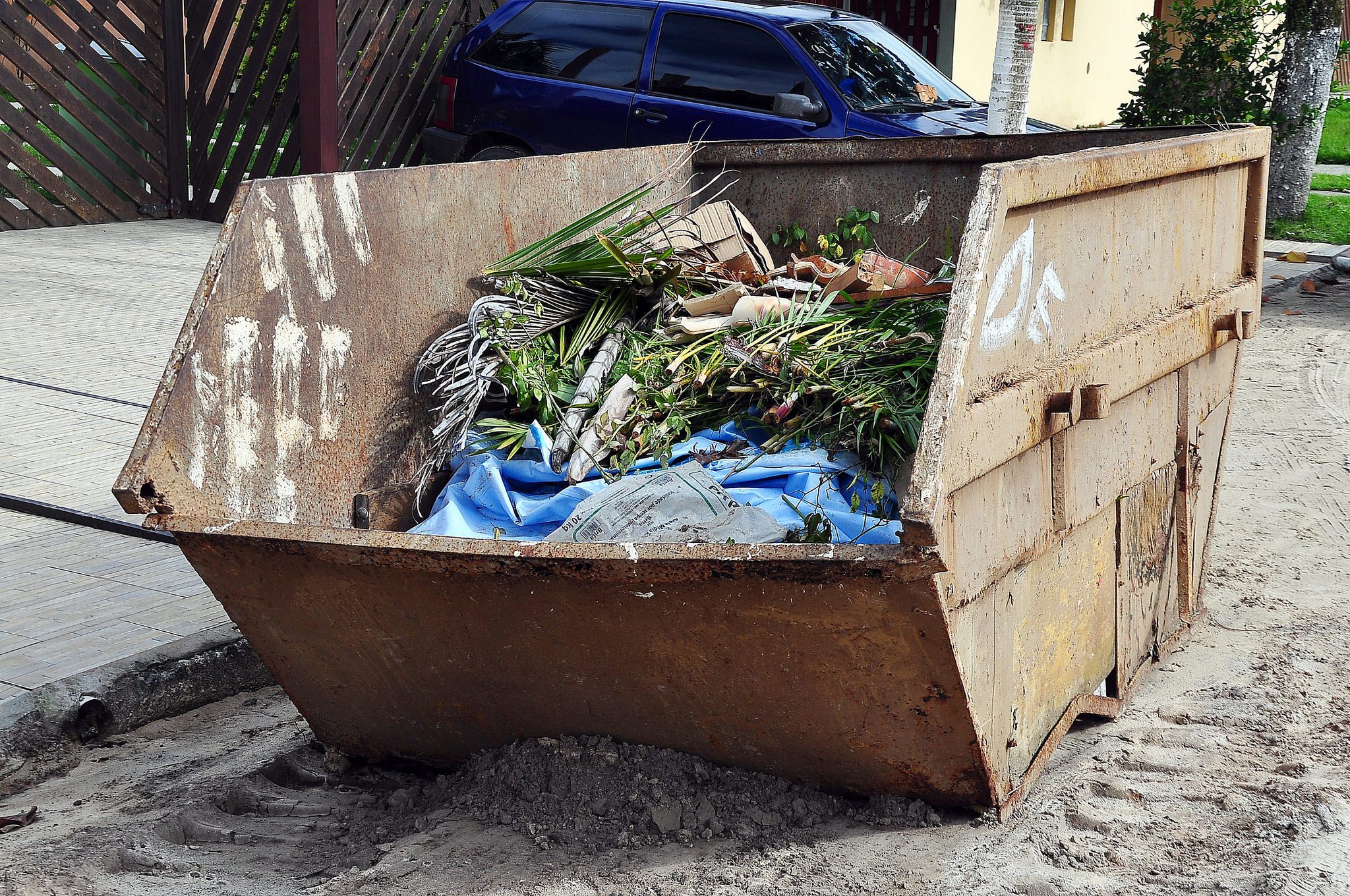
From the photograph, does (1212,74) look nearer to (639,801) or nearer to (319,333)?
(319,333)

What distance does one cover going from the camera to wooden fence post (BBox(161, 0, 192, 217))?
11.3 meters

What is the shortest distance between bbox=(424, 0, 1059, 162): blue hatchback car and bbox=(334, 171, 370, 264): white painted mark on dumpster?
4626mm

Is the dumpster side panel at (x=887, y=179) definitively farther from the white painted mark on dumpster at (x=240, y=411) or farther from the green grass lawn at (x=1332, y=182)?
the green grass lawn at (x=1332, y=182)

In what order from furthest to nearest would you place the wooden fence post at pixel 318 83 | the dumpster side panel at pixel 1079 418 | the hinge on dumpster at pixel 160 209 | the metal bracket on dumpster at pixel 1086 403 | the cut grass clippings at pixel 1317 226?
the cut grass clippings at pixel 1317 226
the hinge on dumpster at pixel 160 209
the wooden fence post at pixel 318 83
the metal bracket on dumpster at pixel 1086 403
the dumpster side panel at pixel 1079 418

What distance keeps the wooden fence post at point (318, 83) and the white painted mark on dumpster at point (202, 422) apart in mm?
7391

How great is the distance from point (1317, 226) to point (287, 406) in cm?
1186

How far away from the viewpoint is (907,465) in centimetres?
287

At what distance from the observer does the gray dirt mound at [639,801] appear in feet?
8.55

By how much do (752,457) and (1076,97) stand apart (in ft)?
62.7

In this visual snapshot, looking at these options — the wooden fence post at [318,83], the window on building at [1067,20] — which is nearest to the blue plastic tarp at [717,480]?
the wooden fence post at [318,83]

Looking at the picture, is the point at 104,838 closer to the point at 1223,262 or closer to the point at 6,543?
the point at 6,543

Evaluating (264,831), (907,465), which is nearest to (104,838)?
(264,831)

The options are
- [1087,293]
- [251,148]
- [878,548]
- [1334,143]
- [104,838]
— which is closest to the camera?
[878,548]

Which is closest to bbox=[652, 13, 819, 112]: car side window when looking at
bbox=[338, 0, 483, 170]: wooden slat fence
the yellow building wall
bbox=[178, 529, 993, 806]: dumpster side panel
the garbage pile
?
bbox=[338, 0, 483, 170]: wooden slat fence
